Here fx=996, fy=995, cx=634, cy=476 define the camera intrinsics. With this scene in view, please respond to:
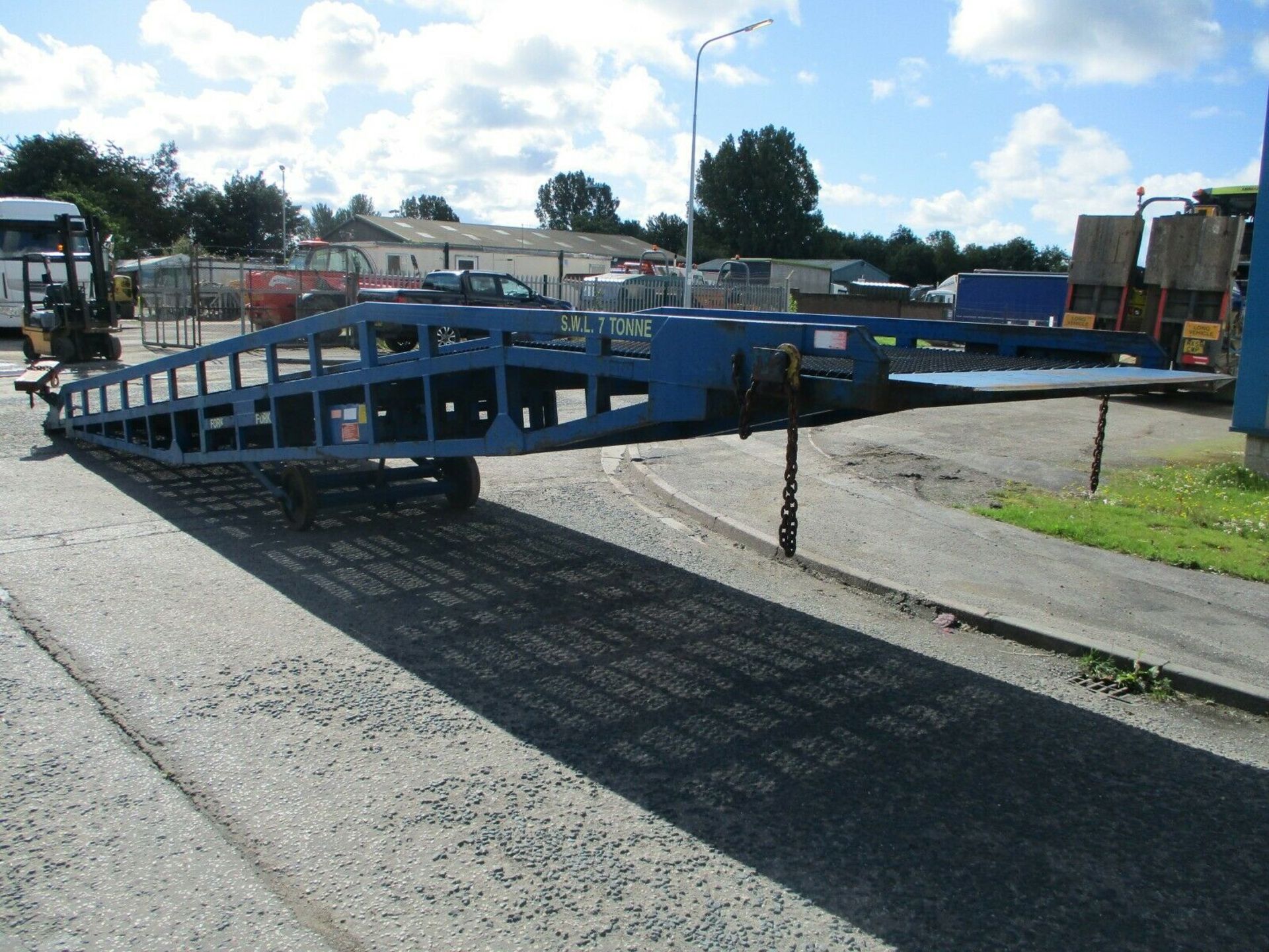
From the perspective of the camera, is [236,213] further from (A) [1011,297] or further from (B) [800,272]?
(A) [1011,297]

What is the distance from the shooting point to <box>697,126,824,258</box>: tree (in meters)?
104

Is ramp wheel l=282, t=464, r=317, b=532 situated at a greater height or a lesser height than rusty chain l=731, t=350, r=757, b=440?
lesser

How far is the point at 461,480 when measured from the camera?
27.1ft

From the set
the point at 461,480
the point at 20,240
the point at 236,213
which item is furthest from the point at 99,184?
the point at 461,480

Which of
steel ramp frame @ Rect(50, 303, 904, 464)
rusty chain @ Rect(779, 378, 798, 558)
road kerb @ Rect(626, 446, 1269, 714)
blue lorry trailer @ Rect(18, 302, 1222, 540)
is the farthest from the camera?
rusty chain @ Rect(779, 378, 798, 558)

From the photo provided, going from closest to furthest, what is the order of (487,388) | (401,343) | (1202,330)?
(487,388) → (1202,330) → (401,343)

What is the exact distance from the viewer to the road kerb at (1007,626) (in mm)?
5059

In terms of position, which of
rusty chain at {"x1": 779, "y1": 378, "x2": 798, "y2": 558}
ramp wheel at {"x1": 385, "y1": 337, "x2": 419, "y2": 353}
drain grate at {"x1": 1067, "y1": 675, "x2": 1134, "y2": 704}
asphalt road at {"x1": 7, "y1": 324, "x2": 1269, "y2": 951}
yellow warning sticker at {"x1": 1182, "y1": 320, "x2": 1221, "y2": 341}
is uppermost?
yellow warning sticker at {"x1": 1182, "y1": 320, "x2": 1221, "y2": 341}

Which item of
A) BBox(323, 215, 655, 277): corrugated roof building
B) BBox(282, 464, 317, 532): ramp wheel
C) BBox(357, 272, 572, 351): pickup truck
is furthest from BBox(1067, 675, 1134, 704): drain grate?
BBox(323, 215, 655, 277): corrugated roof building

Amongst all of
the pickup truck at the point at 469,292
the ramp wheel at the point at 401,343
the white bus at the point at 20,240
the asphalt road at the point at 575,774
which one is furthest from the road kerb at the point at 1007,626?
the white bus at the point at 20,240

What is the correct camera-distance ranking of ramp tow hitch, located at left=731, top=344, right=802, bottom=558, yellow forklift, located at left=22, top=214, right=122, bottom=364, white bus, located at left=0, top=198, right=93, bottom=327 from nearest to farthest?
ramp tow hitch, located at left=731, top=344, right=802, bottom=558 → yellow forklift, located at left=22, top=214, right=122, bottom=364 → white bus, located at left=0, top=198, right=93, bottom=327

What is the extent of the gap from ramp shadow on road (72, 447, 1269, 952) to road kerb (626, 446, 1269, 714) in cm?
73

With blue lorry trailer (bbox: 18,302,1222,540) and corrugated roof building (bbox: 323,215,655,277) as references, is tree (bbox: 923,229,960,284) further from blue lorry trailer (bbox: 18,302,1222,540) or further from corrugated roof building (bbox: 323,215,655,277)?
blue lorry trailer (bbox: 18,302,1222,540)

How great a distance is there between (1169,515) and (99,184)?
69495mm
